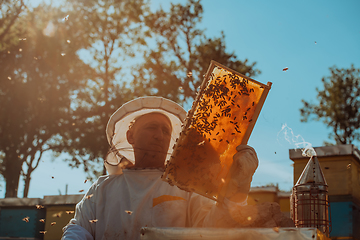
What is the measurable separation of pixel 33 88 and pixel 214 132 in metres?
17.4

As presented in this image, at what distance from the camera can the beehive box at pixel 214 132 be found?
8.80ft

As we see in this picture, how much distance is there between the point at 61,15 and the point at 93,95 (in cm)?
471

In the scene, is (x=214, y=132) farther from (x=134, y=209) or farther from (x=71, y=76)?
(x=71, y=76)

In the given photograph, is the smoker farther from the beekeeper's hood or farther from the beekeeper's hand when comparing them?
the beekeeper's hood

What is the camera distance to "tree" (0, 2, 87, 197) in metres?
18.0

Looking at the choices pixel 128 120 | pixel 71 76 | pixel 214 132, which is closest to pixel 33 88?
pixel 71 76

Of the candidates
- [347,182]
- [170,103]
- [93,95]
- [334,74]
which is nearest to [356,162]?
[347,182]

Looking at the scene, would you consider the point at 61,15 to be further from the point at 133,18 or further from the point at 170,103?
the point at 170,103

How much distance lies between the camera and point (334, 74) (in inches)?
854

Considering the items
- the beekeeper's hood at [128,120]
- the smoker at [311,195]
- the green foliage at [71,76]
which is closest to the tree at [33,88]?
the green foliage at [71,76]

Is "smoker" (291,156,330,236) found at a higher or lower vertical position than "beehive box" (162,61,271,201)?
lower

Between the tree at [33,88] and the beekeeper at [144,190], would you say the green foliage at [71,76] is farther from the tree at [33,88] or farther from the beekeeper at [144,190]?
the beekeeper at [144,190]

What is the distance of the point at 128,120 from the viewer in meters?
4.05

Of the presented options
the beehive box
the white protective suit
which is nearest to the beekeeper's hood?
the white protective suit
